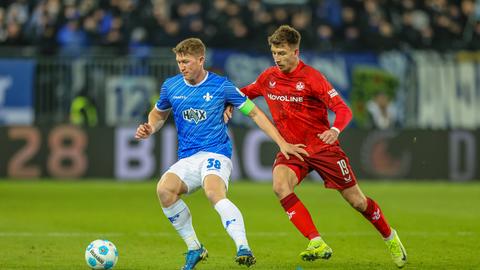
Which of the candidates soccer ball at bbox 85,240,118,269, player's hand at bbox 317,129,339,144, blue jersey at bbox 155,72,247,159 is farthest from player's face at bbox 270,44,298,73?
soccer ball at bbox 85,240,118,269

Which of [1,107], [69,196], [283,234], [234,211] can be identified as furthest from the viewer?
[1,107]

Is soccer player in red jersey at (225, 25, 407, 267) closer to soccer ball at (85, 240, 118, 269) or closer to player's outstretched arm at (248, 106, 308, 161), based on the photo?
player's outstretched arm at (248, 106, 308, 161)

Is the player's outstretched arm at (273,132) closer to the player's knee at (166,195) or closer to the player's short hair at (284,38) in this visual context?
the player's short hair at (284,38)

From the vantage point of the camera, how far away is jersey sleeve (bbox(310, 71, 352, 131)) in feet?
31.8

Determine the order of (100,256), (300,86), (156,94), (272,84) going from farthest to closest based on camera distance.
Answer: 1. (156,94)
2. (272,84)
3. (300,86)
4. (100,256)

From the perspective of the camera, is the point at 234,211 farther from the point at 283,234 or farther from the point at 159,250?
the point at 283,234

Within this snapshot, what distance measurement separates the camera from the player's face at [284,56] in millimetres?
9773

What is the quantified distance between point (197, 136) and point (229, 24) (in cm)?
1348

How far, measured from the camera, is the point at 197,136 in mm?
9469

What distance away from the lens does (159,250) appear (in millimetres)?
11023

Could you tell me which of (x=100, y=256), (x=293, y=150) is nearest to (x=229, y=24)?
(x=293, y=150)

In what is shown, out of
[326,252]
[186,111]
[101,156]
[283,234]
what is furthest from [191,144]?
[101,156]

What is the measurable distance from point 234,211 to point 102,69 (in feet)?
41.9

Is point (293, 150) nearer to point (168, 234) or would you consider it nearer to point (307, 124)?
point (307, 124)
